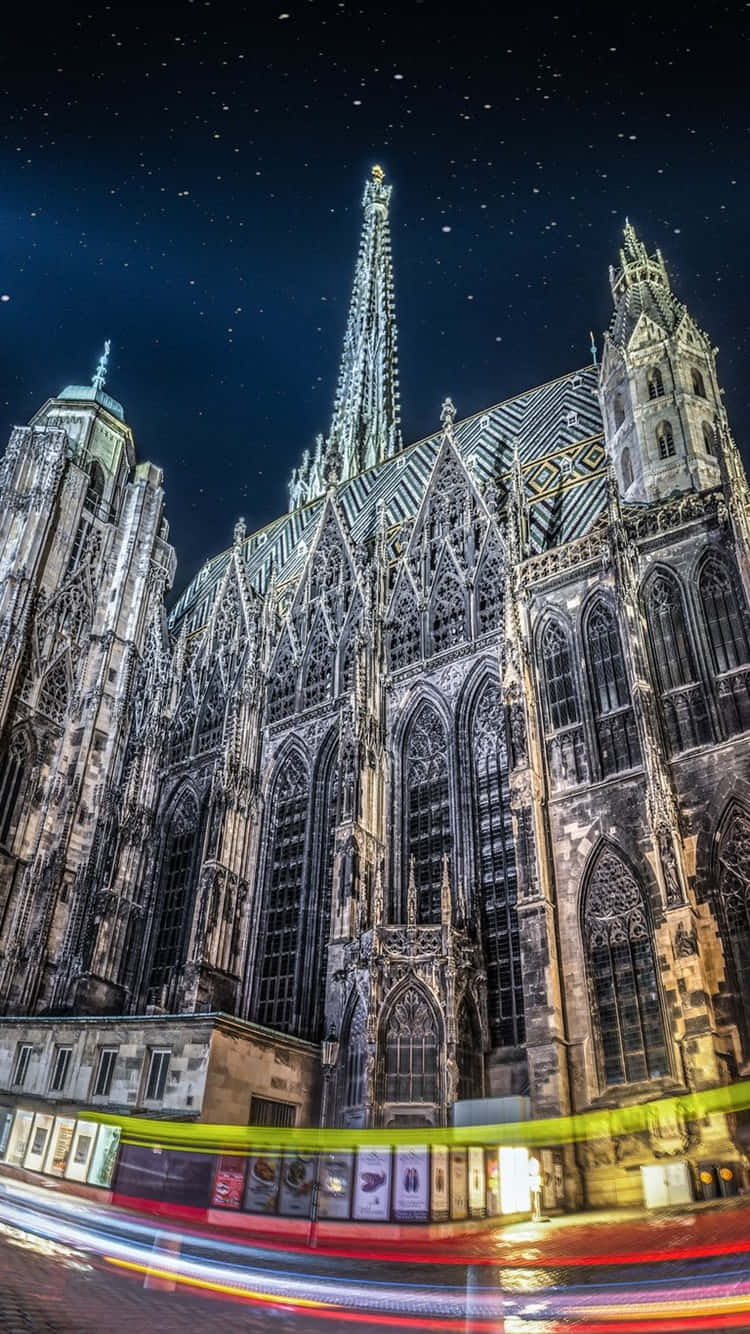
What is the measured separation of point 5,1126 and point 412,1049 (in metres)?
11.5

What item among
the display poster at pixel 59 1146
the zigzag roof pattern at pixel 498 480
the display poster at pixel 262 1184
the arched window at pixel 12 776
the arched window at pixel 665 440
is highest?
the zigzag roof pattern at pixel 498 480

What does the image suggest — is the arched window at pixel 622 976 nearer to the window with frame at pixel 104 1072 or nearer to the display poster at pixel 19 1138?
the window with frame at pixel 104 1072

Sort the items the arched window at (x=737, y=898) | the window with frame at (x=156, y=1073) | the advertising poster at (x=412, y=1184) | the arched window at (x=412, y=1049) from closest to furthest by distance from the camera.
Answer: the advertising poster at (x=412, y=1184)
the arched window at (x=737, y=898)
the arched window at (x=412, y=1049)
the window with frame at (x=156, y=1073)

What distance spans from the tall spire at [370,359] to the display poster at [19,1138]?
40.0 metres

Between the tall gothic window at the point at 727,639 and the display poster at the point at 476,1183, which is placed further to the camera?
the tall gothic window at the point at 727,639

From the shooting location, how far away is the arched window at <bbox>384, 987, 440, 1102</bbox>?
69.4ft

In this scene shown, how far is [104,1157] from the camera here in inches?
759

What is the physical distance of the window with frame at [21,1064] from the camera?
82.2 ft

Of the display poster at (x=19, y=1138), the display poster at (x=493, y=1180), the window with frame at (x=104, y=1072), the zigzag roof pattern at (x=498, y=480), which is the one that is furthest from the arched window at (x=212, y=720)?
the display poster at (x=493, y=1180)

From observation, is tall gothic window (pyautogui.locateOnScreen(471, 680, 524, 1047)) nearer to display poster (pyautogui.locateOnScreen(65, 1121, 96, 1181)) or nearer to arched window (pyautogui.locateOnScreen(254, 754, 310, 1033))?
arched window (pyautogui.locateOnScreen(254, 754, 310, 1033))

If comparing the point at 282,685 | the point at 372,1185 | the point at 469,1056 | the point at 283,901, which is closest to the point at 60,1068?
the point at 283,901

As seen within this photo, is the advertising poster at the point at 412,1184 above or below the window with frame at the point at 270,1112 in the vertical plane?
below

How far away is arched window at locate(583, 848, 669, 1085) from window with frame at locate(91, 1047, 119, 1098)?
12532 millimetres

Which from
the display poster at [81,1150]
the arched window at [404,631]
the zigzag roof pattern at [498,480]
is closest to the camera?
the display poster at [81,1150]
